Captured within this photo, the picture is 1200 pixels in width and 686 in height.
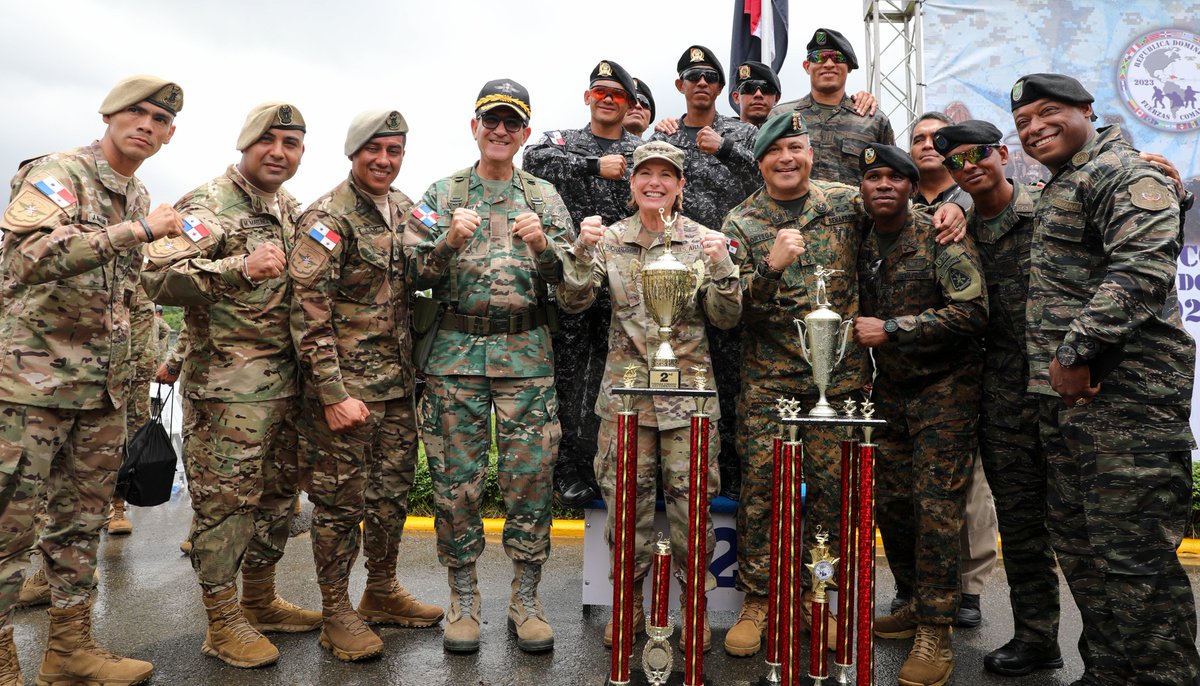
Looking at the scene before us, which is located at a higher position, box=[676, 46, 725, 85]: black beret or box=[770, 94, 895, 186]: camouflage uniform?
box=[676, 46, 725, 85]: black beret

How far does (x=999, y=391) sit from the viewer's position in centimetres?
389

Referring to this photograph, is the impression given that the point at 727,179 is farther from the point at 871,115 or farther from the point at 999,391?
the point at 999,391

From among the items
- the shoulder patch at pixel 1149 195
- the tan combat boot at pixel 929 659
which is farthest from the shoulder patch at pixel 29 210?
the shoulder patch at pixel 1149 195

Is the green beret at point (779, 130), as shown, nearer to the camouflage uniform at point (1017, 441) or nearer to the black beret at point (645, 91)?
the camouflage uniform at point (1017, 441)

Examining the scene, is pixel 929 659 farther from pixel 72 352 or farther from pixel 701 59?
pixel 72 352

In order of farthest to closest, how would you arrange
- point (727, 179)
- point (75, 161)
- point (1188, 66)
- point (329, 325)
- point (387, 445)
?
point (1188, 66)
point (727, 179)
point (387, 445)
point (329, 325)
point (75, 161)

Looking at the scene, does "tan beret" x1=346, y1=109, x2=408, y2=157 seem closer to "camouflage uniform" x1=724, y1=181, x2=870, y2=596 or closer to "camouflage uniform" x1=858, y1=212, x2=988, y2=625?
"camouflage uniform" x1=724, y1=181, x2=870, y2=596

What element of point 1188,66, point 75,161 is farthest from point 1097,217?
point 1188,66

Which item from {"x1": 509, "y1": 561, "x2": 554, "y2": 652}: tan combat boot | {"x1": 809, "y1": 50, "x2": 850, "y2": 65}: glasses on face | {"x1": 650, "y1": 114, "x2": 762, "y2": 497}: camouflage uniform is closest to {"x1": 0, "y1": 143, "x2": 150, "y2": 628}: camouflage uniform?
{"x1": 509, "y1": 561, "x2": 554, "y2": 652}: tan combat boot

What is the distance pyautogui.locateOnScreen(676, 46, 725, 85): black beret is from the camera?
5137 mm

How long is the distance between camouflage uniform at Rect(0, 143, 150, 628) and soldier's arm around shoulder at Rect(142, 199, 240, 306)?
164mm

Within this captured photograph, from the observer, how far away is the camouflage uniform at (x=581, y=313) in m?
4.96

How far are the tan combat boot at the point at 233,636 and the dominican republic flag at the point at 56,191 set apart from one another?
1821 millimetres

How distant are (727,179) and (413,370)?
7.07ft
